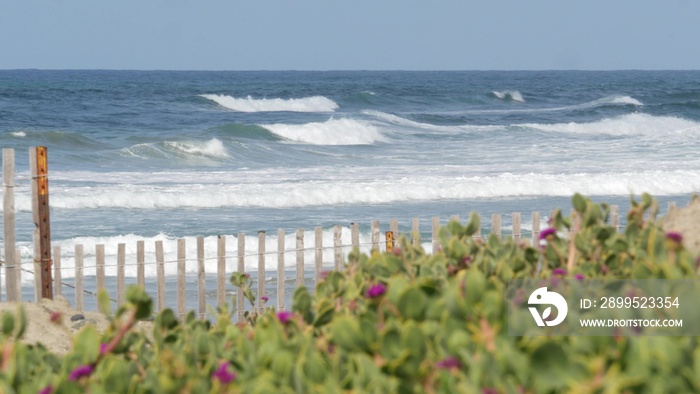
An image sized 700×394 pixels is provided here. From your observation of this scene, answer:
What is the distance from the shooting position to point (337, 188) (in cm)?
1750

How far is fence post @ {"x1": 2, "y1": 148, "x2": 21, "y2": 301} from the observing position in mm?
6543

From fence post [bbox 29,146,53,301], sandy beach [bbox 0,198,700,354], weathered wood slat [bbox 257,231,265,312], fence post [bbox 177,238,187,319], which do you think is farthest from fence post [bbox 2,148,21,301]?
weathered wood slat [bbox 257,231,265,312]

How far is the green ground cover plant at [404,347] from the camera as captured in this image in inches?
55.7

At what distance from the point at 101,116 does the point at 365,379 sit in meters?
37.9

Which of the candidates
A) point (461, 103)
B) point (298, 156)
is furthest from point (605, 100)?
point (298, 156)

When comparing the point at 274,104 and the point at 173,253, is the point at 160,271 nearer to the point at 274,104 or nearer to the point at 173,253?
the point at 173,253

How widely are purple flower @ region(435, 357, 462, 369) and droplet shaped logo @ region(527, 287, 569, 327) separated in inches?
9.6

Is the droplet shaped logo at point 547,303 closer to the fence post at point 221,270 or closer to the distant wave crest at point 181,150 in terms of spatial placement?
the fence post at point 221,270

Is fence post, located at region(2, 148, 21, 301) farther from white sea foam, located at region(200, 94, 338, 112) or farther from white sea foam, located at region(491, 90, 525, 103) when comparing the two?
white sea foam, located at region(491, 90, 525, 103)

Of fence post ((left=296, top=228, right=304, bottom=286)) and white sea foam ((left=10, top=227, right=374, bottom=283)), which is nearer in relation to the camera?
fence post ((left=296, top=228, right=304, bottom=286))

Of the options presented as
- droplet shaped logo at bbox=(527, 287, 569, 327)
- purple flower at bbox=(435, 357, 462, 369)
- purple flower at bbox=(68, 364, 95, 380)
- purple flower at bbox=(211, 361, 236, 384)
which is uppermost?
droplet shaped logo at bbox=(527, 287, 569, 327)

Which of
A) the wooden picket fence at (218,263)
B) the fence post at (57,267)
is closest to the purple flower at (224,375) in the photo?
the wooden picket fence at (218,263)

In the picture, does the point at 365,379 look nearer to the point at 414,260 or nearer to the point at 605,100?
the point at 414,260

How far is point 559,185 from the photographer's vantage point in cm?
1848
